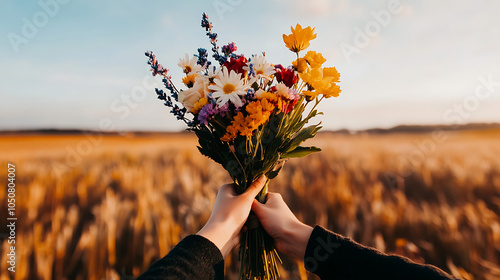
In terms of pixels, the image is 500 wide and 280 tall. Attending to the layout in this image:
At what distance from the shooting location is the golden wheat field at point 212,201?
2.19 m

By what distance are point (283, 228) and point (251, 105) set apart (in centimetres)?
56

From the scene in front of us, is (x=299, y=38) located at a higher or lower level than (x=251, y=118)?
higher

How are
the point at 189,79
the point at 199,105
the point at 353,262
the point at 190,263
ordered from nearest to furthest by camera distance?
1. the point at 190,263
2. the point at 353,262
3. the point at 199,105
4. the point at 189,79

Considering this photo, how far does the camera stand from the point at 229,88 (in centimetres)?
127

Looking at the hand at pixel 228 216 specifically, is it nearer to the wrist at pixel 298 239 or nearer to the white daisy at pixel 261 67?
the wrist at pixel 298 239

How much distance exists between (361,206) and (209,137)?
1.92m

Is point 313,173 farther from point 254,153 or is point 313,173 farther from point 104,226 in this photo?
point 254,153

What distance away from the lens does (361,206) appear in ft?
9.25

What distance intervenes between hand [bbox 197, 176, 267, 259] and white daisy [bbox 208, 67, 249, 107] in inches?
15.3

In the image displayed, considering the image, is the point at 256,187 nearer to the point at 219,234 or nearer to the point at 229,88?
the point at 219,234

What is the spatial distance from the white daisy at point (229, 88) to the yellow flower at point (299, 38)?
27cm

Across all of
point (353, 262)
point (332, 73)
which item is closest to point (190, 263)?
point (353, 262)

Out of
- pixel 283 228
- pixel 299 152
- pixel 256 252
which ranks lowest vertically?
pixel 256 252

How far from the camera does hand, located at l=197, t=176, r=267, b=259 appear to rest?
4.06ft
